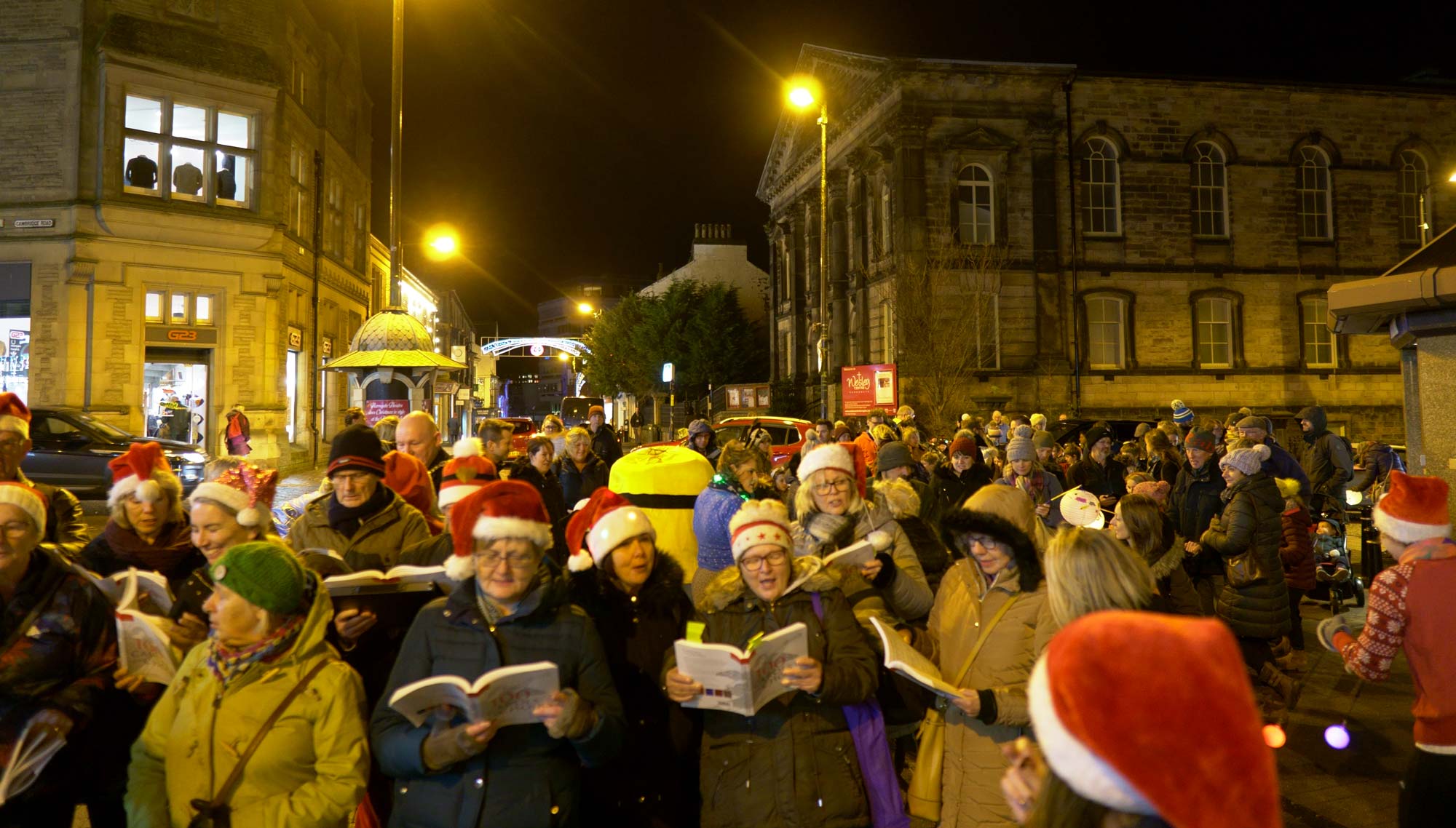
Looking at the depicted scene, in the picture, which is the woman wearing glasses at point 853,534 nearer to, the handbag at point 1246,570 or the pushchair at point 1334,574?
the handbag at point 1246,570

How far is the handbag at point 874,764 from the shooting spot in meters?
3.43

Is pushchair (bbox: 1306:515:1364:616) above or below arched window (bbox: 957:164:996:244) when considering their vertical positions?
below

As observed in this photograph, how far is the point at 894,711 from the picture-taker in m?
4.10

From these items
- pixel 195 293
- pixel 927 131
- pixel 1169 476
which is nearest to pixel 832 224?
pixel 927 131

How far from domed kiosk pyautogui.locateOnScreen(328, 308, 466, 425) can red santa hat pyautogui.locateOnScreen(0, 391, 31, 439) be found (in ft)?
15.9

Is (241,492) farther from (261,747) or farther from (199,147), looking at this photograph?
(199,147)

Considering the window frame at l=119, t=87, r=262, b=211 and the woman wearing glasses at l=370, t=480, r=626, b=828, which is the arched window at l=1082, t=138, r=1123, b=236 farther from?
the woman wearing glasses at l=370, t=480, r=626, b=828

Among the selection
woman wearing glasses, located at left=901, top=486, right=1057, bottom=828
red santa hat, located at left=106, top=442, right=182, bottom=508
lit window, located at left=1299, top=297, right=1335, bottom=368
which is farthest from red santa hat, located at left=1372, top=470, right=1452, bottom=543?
lit window, located at left=1299, top=297, right=1335, bottom=368

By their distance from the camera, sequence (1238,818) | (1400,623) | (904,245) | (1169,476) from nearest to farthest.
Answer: (1238,818) → (1400,623) → (1169,476) → (904,245)

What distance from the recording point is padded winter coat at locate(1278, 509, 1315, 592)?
7.51 m

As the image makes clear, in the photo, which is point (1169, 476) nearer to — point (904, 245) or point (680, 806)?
point (680, 806)

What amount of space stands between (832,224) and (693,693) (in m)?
41.2

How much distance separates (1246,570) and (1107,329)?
30.6m

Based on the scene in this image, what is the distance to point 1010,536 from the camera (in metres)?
3.63
